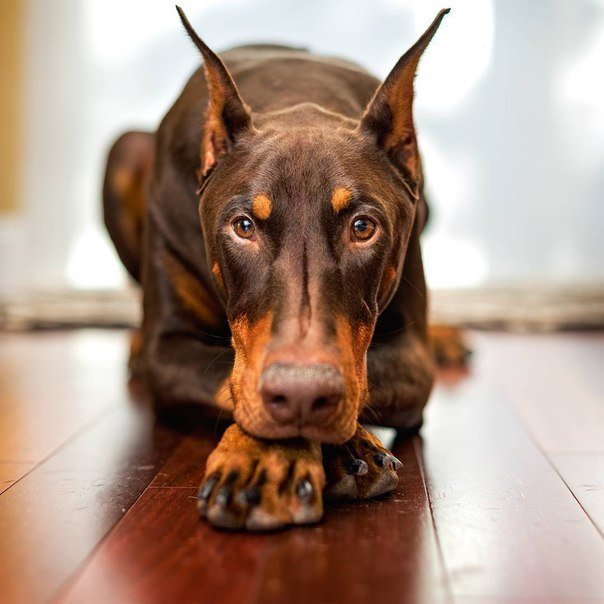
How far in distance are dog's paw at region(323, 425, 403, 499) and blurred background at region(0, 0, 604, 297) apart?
4.76 m

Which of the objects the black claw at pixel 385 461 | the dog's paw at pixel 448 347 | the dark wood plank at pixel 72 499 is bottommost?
the dog's paw at pixel 448 347

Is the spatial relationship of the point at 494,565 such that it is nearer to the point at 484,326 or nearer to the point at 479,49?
the point at 484,326

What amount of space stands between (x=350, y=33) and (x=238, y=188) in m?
4.91

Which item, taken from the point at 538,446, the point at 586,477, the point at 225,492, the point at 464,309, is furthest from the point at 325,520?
the point at 464,309

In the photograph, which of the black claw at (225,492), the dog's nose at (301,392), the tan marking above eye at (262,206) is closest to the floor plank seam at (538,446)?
the dog's nose at (301,392)

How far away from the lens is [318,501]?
1.83 meters

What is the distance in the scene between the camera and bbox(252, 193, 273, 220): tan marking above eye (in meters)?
2.04

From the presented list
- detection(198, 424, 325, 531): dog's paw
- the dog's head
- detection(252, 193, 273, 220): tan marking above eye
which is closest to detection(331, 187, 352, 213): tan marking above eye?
the dog's head

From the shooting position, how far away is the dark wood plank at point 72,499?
1.64m

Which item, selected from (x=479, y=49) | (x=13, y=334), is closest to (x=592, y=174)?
(x=479, y=49)

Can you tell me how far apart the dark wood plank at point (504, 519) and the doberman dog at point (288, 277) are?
0.56ft

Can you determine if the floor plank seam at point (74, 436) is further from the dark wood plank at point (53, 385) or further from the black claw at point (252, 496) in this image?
the black claw at point (252, 496)

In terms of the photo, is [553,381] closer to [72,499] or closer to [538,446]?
[538,446]

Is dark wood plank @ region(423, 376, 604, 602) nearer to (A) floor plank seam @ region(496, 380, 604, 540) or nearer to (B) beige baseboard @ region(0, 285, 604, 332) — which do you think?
(A) floor plank seam @ region(496, 380, 604, 540)
